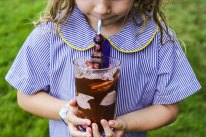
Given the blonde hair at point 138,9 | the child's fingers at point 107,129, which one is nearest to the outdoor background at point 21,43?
the blonde hair at point 138,9

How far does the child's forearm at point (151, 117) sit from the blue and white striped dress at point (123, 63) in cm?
4

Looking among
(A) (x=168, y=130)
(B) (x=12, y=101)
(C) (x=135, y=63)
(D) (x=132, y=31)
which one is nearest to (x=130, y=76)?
(C) (x=135, y=63)

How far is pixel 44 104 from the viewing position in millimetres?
2129

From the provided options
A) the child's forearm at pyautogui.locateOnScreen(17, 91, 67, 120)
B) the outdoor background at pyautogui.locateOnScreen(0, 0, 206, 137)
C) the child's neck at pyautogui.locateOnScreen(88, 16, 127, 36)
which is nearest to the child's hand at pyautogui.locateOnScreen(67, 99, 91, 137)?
the child's forearm at pyautogui.locateOnScreen(17, 91, 67, 120)

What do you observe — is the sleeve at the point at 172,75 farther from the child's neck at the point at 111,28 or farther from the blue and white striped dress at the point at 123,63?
the child's neck at the point at 111,28

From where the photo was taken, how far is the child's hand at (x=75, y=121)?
5.94ft

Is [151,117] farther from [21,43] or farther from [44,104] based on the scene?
[21,43]

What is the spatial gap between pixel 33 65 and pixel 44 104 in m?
0.18

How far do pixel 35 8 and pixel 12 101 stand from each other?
1.38 metres

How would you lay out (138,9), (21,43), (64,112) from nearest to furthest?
(64,112) → (138,9) → (21,43)

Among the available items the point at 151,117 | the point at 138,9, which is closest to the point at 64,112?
the point at 151,117

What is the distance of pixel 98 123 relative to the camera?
181 cm

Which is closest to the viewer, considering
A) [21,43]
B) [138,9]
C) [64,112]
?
[64,112]

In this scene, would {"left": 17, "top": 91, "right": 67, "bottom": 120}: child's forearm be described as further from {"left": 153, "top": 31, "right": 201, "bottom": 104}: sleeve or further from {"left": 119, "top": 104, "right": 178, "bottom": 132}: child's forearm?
{"left": 153, "top": 31, "right": 201, "bottom": 104}: sleeve
